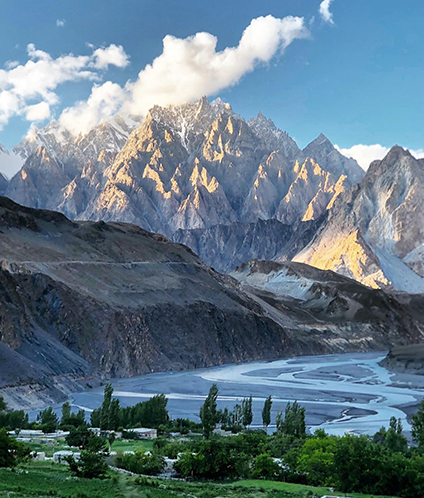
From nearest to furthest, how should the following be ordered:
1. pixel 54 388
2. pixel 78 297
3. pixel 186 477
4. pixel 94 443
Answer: pixel 186 477, pixel 94 443, pixel 54 388, pixel 78 297

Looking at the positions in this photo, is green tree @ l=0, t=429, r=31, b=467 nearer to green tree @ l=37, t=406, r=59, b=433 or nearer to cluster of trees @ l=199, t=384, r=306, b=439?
green tree @ l=37, t=406, r=59, b=433

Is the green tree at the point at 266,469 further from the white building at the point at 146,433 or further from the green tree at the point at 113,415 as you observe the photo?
the green tree at the point at 113,415

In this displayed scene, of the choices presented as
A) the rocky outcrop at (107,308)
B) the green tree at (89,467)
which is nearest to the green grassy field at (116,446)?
the green tree at (89,467)

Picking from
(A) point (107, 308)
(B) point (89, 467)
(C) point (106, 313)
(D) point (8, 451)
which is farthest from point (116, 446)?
(A) point (107, 308)

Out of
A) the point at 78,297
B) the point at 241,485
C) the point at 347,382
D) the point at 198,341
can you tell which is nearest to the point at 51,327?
the point at 78,297

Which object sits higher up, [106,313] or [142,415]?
[106,313]

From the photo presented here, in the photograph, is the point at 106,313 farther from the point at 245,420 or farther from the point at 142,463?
the point at 142,463

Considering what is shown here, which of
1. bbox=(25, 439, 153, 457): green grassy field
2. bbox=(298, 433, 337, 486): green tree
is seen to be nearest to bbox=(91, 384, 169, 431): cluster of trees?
bbox=(25, 439, 153, 457): green grassy field

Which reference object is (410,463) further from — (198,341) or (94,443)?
(198,341)

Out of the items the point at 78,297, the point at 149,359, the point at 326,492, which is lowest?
the point at 326,492
